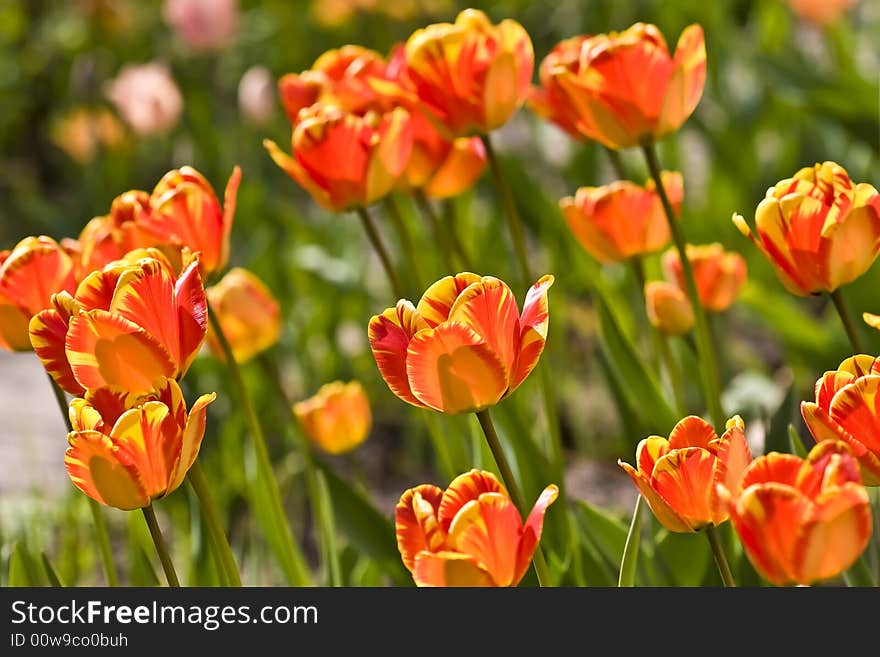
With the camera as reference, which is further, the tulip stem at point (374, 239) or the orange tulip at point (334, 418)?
the orange tulip at point (334, 418)

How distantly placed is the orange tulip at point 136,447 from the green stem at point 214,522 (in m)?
0.04

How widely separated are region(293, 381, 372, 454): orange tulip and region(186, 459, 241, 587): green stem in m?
0.38

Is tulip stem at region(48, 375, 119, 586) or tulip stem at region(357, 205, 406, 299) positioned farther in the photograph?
tulip stem at region(357, 205, 406, 299)

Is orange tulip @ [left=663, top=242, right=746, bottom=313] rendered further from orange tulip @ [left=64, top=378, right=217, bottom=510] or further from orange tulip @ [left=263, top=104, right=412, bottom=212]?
orange tulip @ [left=64, top=378, right=217, bottom=510]

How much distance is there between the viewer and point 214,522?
32.9 inches

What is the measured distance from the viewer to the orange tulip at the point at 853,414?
0.66 metres

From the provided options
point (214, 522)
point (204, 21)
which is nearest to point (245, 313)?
point (214, 522)

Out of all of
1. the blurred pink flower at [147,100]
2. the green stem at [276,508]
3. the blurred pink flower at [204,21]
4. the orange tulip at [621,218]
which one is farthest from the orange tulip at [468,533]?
the blurred pink flower at [204,21]

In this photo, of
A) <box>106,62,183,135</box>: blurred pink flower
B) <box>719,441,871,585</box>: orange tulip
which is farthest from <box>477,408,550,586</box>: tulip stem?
<box>106,62,183,135</box>: blurred pink flower

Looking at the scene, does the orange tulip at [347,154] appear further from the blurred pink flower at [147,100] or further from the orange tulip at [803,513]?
the blurred pink flower at [147,100]

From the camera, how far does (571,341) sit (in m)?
2.50

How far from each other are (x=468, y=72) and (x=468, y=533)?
1.70ft

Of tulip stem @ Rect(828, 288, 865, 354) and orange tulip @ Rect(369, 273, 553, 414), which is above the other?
orange tulip @ Rect(369, 273, 553, 414)

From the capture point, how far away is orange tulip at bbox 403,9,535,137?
1039mm
